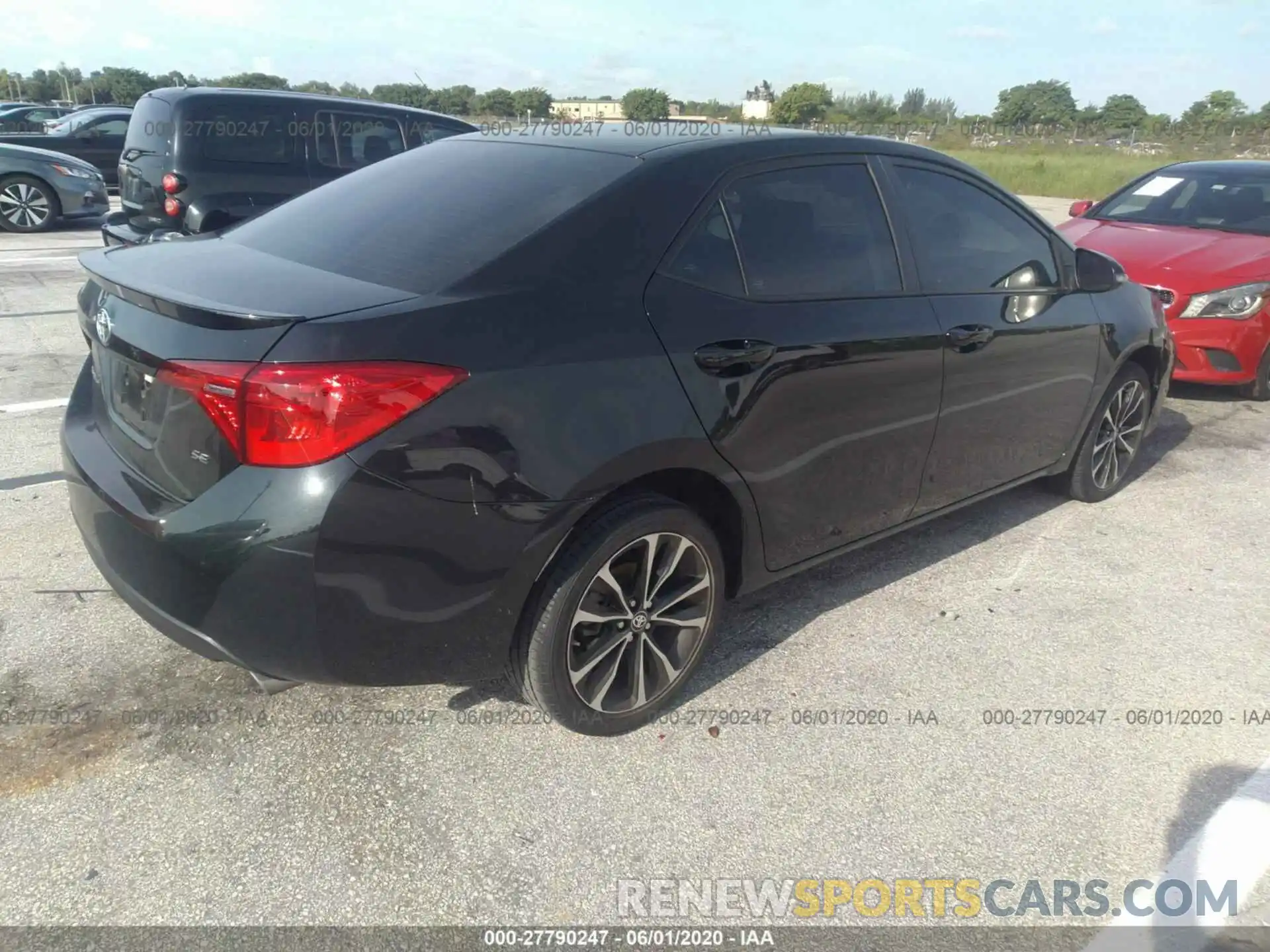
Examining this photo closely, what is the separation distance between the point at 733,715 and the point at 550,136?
2018 mm

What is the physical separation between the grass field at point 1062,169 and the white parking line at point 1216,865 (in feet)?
77.2

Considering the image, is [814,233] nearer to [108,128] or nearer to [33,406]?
[33,406]

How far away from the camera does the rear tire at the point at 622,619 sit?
2566 mm

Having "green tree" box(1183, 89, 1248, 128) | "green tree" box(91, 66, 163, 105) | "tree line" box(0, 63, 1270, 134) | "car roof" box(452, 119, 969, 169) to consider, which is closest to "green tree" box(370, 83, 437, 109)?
"tree line" box(0, 63, 1270, 134)

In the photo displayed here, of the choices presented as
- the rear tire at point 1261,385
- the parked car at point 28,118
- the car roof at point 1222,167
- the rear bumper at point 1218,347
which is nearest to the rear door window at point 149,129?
the rear bumper at point 1218,347

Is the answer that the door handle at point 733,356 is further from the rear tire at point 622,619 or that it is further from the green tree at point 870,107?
the green tree at point 870,107

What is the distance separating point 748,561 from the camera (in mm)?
3053

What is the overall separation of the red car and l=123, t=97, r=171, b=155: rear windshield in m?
7.45

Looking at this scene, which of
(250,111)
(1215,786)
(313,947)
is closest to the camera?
(313,947)

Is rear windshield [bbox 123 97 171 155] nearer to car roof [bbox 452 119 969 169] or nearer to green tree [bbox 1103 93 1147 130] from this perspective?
car roof [bbox 452 119 969 169]

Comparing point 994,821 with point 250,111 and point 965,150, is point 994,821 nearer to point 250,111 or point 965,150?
point 250,111

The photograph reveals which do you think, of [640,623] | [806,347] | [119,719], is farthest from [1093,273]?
[119,719]

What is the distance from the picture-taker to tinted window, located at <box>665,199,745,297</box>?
2732mm

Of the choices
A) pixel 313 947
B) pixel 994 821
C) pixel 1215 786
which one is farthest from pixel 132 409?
pixel 1215 786
